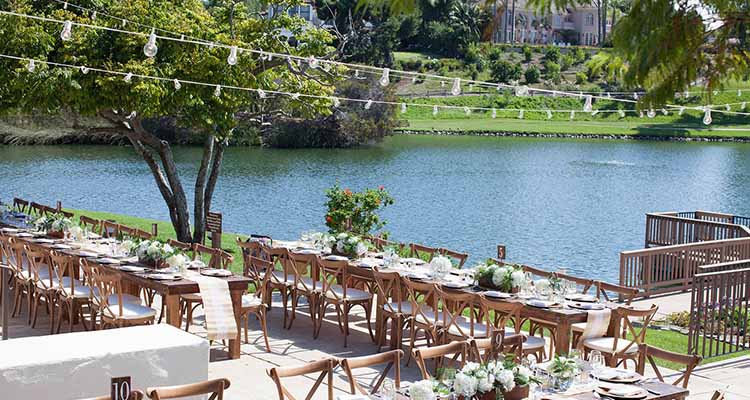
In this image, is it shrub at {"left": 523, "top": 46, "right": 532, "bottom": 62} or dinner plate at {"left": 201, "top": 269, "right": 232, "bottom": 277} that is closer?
dinner plate at {"left": 201, "top": 269, "right": 232, "bottom": 277}

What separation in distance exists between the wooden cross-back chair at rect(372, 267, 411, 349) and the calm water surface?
12.1 meters

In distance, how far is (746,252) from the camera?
17688 mm

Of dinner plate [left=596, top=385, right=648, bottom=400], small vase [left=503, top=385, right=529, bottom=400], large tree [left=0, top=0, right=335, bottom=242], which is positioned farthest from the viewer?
large tree [left=0, top=0, right=335, bottom=242]

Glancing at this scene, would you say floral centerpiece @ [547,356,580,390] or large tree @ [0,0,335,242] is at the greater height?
large tree @ [0,0,335,242]

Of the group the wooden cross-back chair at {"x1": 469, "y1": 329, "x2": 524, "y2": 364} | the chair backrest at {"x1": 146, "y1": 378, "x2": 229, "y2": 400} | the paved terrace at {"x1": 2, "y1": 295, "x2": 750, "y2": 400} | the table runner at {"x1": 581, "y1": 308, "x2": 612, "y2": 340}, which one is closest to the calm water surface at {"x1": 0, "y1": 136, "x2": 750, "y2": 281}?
the paved terrace at {"x1": 2, "y1": 295, "x2": 750, "y2": 400}

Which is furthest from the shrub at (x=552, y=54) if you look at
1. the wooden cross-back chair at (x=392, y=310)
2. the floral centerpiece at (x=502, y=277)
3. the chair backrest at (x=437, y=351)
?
the chair backrest at (x=437, y=351)

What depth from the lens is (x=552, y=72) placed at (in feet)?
288

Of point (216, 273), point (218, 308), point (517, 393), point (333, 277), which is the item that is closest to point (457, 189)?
point (333, 277)

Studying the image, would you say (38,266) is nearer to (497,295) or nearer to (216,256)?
(216,256)

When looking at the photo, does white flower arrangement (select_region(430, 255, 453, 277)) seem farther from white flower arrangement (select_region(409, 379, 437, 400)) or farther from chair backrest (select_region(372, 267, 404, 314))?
white flower arrangement (select_region(409, 379, 437, 400))

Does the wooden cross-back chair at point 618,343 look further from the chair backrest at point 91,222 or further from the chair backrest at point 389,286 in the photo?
the chair backrest at point 91,222

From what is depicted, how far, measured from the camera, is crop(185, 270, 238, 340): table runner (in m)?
10.4

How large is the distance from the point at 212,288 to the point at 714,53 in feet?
22.7

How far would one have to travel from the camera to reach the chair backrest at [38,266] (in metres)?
11.9
